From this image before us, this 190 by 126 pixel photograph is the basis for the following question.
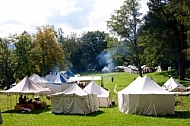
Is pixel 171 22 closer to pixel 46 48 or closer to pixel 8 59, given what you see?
pixel 46 48

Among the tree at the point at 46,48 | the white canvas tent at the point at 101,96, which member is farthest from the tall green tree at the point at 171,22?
the tree at the point at 46,48

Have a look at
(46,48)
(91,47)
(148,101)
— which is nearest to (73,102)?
(148,101)

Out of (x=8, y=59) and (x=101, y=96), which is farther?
(x=8, y=59)

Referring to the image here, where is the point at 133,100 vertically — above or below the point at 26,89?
below

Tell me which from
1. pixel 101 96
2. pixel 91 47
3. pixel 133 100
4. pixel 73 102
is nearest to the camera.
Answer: pixel 133 100

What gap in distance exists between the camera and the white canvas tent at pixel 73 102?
809 inches

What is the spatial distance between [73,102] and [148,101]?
18.8 ft

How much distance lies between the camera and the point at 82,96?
20.3m

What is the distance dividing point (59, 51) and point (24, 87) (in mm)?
33568

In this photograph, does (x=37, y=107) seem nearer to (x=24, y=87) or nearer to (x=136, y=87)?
(x=24, y=87)

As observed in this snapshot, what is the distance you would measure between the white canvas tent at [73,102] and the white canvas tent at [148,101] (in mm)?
2790

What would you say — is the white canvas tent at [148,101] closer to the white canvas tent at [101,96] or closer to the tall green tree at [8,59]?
the white canvas tent at [101,96]

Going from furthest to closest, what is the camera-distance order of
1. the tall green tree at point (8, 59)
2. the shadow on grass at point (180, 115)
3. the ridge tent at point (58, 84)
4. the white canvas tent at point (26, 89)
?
the tall green tree at point (8, 59)
the ridge tent at point (58, 84)
the white canvas tent at point (26, 89)
the shadow on grass at point (180, 115)

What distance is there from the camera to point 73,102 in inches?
818
